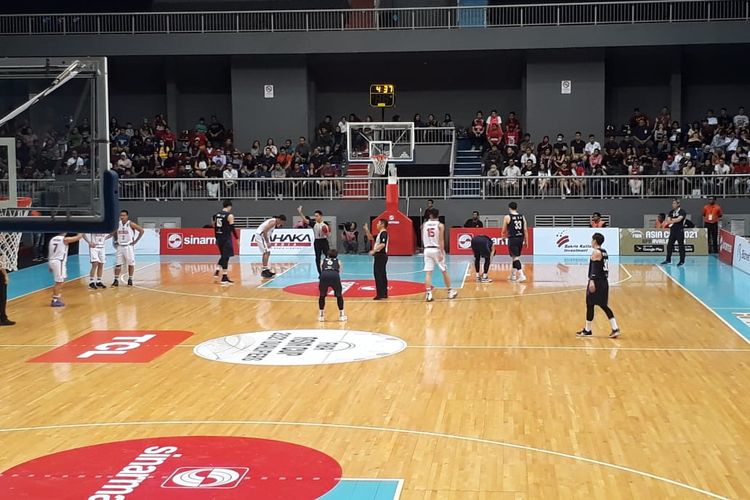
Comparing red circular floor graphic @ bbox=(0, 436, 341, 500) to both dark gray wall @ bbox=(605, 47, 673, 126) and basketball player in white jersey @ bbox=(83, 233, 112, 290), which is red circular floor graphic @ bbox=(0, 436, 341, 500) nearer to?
basketball player in white jersey @ bbox=(83, 233, 112, 290)

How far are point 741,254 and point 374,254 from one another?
11230 millimetres

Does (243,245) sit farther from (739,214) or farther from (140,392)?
(140,392)

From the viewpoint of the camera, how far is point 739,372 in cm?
1345

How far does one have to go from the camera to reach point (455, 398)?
12.1 meters

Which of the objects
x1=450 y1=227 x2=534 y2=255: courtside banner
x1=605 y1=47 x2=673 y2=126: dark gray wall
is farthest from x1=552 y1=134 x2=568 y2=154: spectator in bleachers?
x1=450 y1=227 x2=534 y2=255: courtside banner

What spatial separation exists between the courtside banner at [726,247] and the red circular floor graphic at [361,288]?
31.3 feet

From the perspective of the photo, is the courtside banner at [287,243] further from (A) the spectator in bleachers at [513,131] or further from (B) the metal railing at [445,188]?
(A) the spectator in bleachers at [513,131]

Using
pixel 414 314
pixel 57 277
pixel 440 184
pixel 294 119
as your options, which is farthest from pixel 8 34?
pixel 414 314

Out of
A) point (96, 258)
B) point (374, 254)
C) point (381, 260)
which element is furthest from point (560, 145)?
point (96, 258)

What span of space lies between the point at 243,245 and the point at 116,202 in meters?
22.8

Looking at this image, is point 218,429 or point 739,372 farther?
point 739,372

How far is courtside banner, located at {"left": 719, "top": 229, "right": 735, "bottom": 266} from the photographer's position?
26.9 meters

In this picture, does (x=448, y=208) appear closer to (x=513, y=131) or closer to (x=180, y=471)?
(x=513, y=131)

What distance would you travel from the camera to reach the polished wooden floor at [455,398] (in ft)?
30.5
